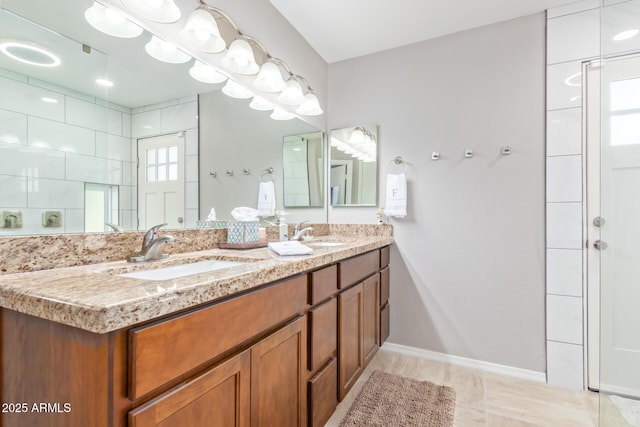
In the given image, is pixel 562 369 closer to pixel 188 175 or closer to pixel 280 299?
pixel 280 299

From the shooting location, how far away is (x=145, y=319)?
58 centimetres

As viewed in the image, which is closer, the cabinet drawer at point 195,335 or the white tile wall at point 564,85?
the cabinet drawer at point 195,335

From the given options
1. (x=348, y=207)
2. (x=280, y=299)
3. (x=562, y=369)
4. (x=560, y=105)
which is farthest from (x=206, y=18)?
(x=562, y=369)

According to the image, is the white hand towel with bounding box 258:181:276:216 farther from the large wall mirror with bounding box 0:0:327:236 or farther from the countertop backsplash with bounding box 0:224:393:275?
the countertop backsplash with bounding box 0:224:393:275

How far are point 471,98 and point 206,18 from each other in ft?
5.78

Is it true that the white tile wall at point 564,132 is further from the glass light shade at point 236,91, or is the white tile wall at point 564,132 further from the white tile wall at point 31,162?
the white tile wall at point 31,162

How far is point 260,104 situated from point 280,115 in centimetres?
25

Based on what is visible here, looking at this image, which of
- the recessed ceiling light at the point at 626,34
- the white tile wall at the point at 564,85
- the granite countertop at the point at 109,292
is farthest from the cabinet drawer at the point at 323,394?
the recessed ceiling light at the point at 626,34

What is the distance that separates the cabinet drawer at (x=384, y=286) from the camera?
2.14 meters

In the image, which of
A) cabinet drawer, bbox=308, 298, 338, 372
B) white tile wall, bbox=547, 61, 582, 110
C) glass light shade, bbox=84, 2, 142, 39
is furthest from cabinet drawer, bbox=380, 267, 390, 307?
glass light shade, bbox=84, 2, 142, 39

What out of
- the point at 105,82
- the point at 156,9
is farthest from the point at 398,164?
the point at 105,82

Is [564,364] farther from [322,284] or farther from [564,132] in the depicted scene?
[322,284]

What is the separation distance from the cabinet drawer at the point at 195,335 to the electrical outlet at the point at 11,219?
0.62 m

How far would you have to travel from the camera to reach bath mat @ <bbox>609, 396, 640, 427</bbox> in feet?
4.72
